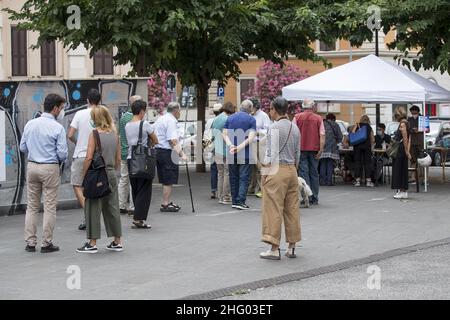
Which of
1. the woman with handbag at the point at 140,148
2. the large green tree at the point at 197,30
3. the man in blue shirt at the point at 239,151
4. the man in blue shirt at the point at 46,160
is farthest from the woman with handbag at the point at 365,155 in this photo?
the man in blue shirt at the point at 46,160

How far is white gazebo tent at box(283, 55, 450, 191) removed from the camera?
825 inches

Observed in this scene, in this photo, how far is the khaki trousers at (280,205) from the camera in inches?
435

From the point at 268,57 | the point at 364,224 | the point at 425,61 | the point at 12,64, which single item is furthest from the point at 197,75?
the point at 12,64

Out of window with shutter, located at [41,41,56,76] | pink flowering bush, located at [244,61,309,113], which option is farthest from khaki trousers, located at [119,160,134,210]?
pink flowering bush, located at [244,61,309,113]

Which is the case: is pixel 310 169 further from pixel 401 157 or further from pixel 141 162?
pixel 141 162

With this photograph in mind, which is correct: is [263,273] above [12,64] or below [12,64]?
below

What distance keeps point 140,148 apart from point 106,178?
223 cm

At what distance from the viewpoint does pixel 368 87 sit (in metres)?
21.4

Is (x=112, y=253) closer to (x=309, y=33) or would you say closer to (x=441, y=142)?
(x=309, y=33)

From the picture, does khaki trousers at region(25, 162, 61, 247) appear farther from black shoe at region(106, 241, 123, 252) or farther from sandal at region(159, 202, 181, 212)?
sandal at region(159, 202, 181, 212)

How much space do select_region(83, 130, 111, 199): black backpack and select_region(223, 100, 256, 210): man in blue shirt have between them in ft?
16.5

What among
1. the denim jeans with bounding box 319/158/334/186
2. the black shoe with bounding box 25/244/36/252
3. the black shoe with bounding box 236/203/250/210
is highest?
the denim jeans with bounding box 319/158/334/186

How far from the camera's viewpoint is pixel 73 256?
1150 cm

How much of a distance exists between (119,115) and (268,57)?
31.1 feet
